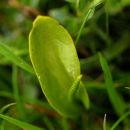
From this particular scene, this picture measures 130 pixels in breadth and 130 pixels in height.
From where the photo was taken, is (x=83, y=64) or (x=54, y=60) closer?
(x=54, y=60)

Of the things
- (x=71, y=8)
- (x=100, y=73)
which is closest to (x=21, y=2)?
(x=71, y=8)

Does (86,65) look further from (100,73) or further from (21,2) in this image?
(21,2)

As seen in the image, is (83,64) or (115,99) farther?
(83,64)

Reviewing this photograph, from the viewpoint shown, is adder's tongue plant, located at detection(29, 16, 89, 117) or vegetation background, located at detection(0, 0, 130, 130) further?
vegetation background, located at detection(0, 0, 130, 130)

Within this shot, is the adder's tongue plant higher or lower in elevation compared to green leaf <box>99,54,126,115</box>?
higher
